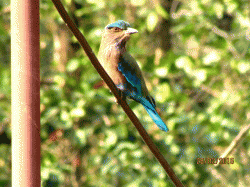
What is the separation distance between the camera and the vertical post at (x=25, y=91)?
2.68 ft

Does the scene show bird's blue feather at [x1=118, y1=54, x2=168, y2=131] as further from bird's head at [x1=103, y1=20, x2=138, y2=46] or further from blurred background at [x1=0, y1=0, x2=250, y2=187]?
blurred background at [x1=0, y1=0, x2=250, y2=187]

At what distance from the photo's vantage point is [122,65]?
2109 millimetres

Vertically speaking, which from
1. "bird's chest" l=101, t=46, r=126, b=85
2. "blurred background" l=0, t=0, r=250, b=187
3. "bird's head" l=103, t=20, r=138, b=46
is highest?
"bird's head" l=103, t=20, r=138, b=46

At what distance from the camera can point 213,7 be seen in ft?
10.6

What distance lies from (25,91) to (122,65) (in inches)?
51.3

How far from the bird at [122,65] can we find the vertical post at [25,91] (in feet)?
4.06

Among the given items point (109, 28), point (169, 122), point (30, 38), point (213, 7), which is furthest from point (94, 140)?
point (30, 38)

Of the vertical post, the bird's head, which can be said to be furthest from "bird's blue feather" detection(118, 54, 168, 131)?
the vertical post

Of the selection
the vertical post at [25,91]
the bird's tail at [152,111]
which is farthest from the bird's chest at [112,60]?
the vertical post at [25,91]

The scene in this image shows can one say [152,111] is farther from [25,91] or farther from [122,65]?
[25,91]

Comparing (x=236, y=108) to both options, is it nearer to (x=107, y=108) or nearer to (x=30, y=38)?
(x=107, y=108)

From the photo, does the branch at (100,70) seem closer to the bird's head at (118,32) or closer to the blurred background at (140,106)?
the bird's head at (118,32)

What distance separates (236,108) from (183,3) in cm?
122

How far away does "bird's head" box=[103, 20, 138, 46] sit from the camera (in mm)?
2131
